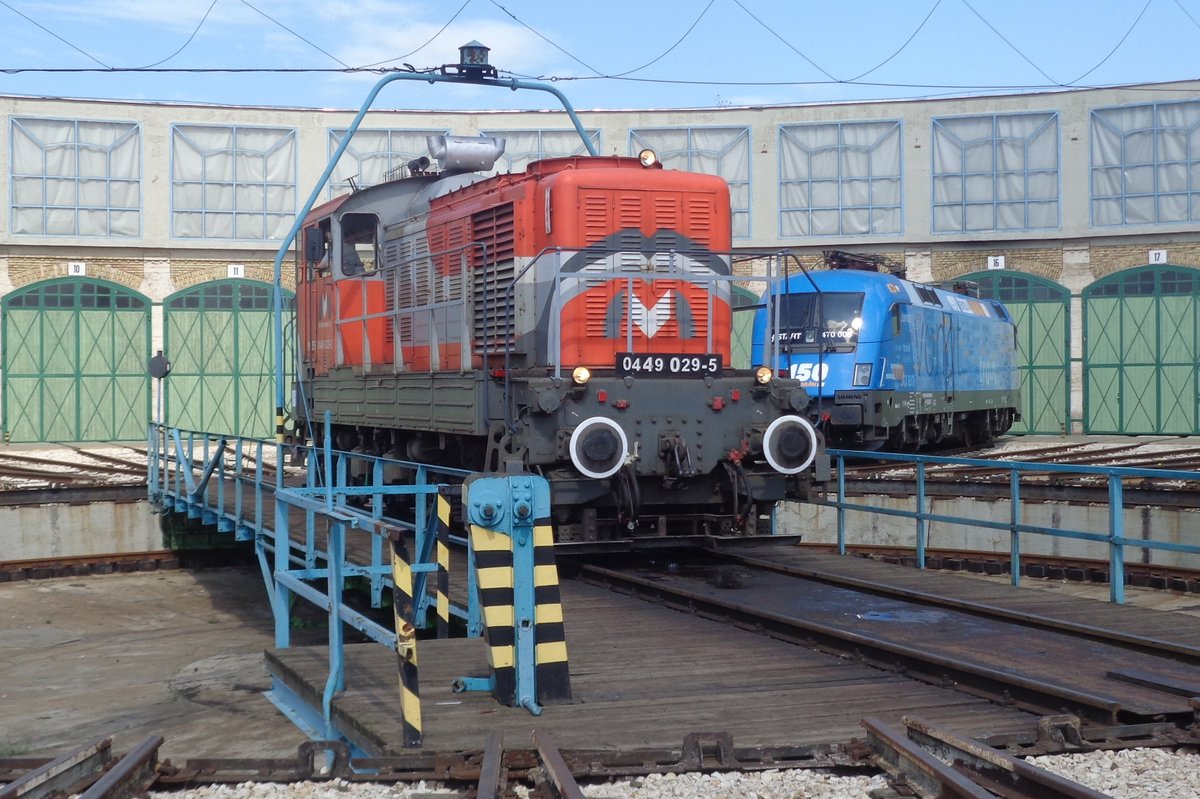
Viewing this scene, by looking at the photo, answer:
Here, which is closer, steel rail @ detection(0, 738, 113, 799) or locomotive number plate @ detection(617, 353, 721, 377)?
steel rail @ detection(0, 738, 113, 799)

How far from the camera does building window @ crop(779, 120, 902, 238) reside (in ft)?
98.1

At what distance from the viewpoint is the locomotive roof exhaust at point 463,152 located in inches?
538

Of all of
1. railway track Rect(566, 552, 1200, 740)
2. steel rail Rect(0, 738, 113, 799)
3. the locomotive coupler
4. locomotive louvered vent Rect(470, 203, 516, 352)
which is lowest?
steel rail Rect(0, 738, 113, 799)

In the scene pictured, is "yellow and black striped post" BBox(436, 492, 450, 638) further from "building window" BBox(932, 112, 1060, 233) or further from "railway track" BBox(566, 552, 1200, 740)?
"building window" BBox(932, 112, 1060, 233)

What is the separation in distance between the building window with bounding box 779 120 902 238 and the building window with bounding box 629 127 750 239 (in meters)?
0.84

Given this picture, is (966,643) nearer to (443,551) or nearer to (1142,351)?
(443,551)

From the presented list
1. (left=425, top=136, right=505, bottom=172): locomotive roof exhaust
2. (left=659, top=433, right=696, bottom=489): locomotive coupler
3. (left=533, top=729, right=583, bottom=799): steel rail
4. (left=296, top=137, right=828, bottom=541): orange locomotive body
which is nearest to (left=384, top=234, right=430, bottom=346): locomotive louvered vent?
(left=296, top=137, right=828, bottom=541): orange locomotive body

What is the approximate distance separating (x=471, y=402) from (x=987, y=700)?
5256 millimetres

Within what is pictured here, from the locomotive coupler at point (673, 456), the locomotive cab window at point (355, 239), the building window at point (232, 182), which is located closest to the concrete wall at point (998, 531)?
the locomotive coupler at point (673, 456)

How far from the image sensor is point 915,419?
1988 centimetres

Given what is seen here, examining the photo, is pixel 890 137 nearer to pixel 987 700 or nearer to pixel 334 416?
pixel 334 416

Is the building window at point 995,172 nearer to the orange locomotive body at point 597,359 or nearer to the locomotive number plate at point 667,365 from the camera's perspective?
the orange locomotive body at point 597,359

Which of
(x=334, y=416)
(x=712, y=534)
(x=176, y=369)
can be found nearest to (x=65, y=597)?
(x=334, y=416)

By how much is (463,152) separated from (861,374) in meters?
7.28
